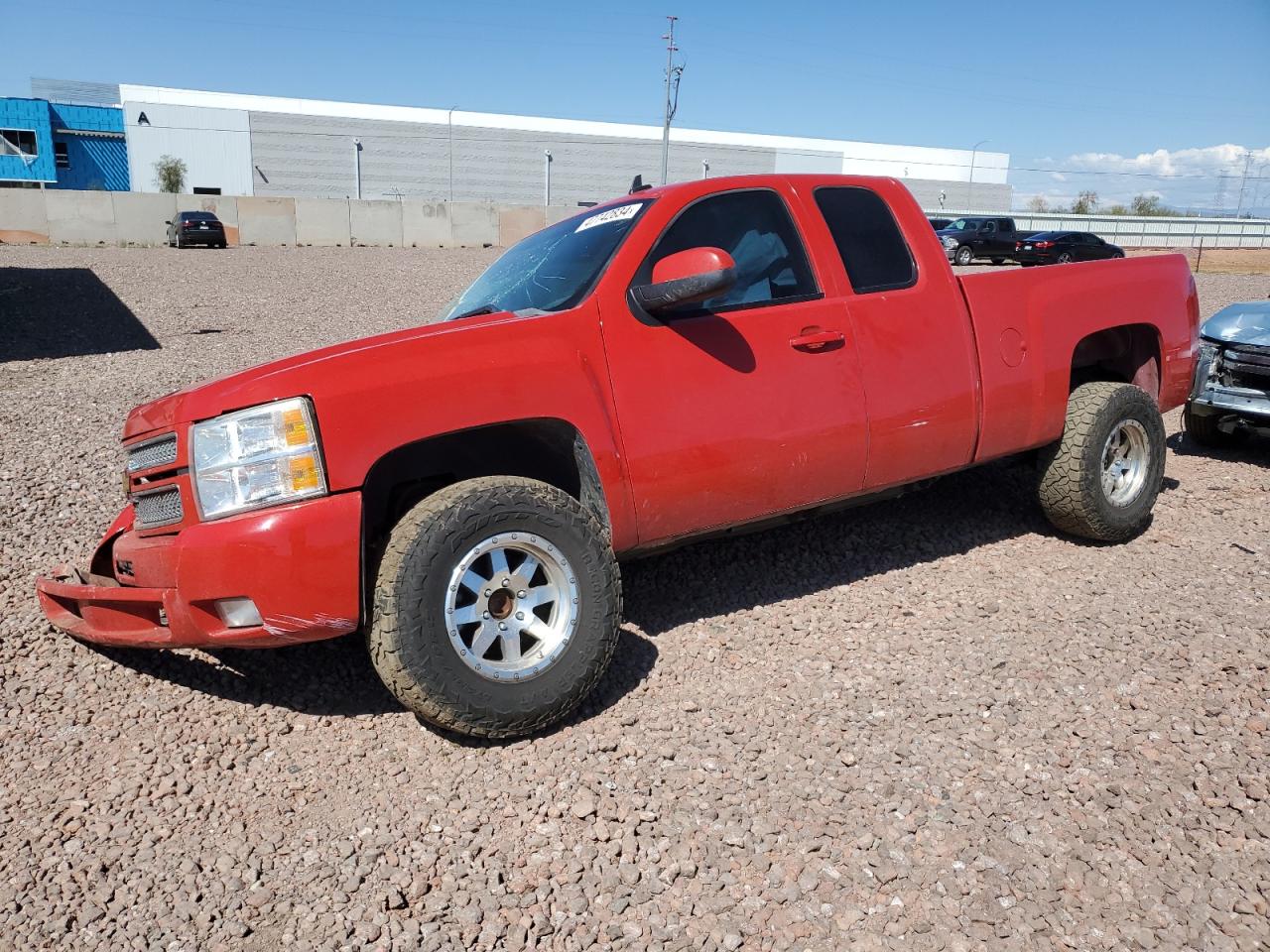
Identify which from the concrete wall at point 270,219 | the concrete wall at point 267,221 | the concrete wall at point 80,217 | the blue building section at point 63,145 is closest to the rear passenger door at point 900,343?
the concrete wall at point 270,219

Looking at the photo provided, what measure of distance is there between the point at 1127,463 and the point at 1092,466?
1.66 ft

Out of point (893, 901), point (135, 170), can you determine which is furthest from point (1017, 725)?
point (135, 170)

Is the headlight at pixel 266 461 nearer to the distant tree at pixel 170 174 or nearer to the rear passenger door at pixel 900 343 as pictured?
the rear passenger door at pixel 900 343

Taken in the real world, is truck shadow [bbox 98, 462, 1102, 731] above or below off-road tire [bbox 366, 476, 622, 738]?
below

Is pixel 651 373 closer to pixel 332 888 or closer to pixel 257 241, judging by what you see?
pixel 332 888

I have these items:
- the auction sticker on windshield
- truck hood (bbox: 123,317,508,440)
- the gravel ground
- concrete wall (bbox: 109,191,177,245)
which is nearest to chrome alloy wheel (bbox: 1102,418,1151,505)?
the gravel ground

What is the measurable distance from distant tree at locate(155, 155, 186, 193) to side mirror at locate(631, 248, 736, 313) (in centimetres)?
6134

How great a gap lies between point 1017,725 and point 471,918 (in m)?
2.00

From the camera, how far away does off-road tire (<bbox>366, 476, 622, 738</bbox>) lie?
3.10 m

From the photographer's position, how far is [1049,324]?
15.6 ft

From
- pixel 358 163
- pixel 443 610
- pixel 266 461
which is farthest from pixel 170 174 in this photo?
pixel 443 610

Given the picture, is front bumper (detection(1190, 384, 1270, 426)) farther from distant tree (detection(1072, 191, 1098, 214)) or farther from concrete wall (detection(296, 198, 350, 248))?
distant tree (detection(1072, 191, 1098, 214))

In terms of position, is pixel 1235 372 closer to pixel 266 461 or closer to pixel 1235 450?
pixel 1235 450

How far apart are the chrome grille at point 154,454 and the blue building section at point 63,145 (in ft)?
215
